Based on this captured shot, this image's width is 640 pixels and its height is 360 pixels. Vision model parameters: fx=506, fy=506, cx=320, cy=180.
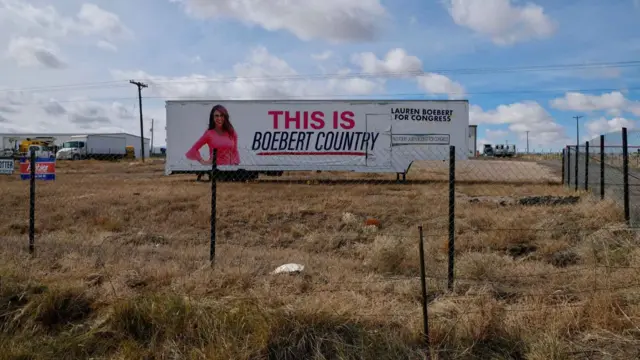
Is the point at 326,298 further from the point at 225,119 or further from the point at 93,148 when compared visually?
the point at 93,148

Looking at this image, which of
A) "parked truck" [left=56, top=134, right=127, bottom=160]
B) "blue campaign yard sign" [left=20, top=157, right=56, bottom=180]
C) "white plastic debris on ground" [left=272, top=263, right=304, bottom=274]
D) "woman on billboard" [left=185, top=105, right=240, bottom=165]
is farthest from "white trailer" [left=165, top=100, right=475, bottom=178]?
"parked truck" [left=56, top=134, right=127, bottom=160]

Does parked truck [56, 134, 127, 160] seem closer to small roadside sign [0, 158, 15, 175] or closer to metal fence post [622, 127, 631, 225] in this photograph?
small roadside sign [0, 158, 15, 175]

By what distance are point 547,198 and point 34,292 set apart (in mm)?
12391

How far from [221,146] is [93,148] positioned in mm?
42518

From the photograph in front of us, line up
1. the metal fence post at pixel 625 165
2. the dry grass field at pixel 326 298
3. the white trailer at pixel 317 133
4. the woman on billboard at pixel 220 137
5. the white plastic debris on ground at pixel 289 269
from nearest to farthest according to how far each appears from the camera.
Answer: the dry grass field at pixel 326 298 → the white plastic debris on ground at pixel 289 269 → the metal fence post at pixel 625 165 → the white trailer at pixel 317 133 → the woman on billboard at pixel 220 137

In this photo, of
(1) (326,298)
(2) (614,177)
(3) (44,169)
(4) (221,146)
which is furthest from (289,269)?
(4) (221,146)

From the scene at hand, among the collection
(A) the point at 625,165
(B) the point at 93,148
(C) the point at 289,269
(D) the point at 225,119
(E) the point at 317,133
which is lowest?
(C) the point at 289,269

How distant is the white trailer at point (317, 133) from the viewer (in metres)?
21.0

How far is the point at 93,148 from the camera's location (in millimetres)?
58188

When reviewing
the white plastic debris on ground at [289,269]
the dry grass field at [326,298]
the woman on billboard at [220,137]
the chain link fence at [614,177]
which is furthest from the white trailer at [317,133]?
the white plastic debris on ground at [289,269]

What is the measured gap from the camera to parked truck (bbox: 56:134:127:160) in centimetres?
5528

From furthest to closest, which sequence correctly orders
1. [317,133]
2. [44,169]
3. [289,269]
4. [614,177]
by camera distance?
[317,133], [614,177], [44,169], [289,269]

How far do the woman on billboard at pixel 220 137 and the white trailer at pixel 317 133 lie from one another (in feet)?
0.14

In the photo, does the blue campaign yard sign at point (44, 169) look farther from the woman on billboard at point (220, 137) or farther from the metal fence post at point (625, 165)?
the woman on billboard at point (220, 137)
